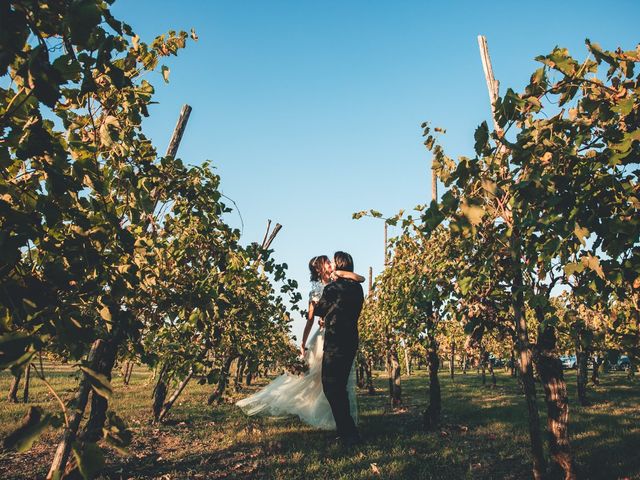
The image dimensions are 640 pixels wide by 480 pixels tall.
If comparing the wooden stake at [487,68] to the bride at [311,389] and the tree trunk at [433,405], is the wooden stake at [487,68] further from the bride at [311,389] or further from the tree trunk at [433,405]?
the tree trunk at [433,405]

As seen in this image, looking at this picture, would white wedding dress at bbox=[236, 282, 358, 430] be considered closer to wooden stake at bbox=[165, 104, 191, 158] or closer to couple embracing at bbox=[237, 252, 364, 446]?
couple embracing at bbox=[237, 252, 364, 446]

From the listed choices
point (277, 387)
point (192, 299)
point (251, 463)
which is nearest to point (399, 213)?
point (192, 299)

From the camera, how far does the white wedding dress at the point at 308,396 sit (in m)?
6.58

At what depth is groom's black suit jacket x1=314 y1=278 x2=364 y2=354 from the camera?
5625 mm

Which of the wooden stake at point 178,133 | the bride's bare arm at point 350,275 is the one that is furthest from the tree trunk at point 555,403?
the wooden stake at point 178,133

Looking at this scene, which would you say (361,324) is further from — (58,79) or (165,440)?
(58,79)

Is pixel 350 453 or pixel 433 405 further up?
pixel 433 405

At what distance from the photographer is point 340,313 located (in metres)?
5.63

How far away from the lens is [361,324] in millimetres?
16125

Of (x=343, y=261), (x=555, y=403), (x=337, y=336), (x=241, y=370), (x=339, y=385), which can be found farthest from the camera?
(x=241, y=370)

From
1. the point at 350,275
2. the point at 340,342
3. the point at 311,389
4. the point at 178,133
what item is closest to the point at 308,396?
the point at 311,389

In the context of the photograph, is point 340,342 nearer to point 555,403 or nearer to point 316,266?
point 316,266

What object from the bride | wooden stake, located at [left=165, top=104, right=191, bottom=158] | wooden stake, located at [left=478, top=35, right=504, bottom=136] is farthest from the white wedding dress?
wooden stake, located at [left=478, top=35, right=504, bottom=136]

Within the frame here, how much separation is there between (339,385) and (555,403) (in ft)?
8.54
